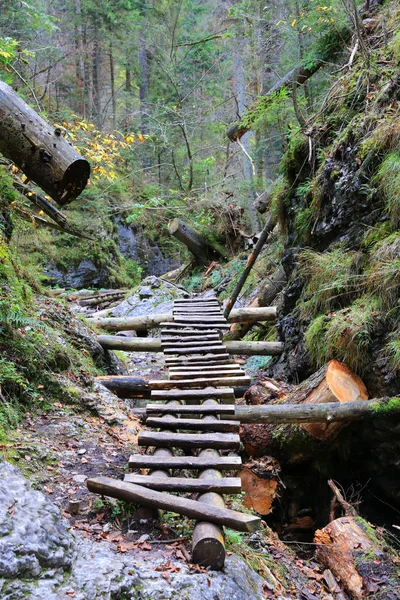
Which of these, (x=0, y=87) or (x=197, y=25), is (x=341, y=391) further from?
(x=197, y=25)

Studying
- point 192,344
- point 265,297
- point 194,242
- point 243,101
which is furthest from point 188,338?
point 243,101

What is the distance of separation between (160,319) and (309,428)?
4374 mm

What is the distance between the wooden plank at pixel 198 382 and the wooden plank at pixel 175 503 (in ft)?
6.12

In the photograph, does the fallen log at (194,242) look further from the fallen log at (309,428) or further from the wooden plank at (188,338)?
the fallen log at (309,428)

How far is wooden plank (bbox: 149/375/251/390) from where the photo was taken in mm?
4523

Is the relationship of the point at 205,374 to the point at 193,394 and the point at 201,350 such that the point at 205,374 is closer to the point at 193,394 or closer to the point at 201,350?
the point at 193,394

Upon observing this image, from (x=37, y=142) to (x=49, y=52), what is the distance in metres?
17.4

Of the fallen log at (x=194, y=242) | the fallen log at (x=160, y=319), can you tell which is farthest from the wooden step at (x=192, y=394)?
the fallen log at (x=194, y=242)

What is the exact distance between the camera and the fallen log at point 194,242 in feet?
49.3

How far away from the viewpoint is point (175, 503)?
2.47 meters

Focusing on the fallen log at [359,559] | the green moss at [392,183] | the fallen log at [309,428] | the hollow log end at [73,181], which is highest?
the green moss at [392,183]

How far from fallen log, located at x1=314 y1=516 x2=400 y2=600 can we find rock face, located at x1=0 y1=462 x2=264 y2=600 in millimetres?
1379

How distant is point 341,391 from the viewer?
4.65 metres

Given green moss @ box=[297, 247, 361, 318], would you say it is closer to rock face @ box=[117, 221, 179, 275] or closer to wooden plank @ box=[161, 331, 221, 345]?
wooden plank @ box=[161, 331, 221, 345]
